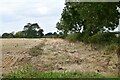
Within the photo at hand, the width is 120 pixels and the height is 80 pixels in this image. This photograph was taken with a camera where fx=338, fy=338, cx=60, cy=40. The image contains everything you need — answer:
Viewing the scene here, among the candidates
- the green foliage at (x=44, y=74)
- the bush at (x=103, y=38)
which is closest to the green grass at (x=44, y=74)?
the green foliage at (x=44, y=74)

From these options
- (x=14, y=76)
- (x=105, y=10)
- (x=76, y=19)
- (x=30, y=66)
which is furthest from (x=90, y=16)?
(x=76, y=19)

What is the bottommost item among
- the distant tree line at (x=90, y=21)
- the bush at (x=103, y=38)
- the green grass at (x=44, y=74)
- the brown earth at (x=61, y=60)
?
the green grass at (x=44, y=74)

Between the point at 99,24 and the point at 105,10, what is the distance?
3.86 feet

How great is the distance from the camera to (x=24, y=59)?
1152cm

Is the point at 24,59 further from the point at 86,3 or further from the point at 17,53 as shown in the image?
the point at 86,3

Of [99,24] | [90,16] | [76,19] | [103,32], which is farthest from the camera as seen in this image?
[76,19]

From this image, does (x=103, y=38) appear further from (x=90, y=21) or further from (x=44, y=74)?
(x=44, y=74)

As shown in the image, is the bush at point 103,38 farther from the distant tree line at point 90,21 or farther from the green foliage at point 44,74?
the green foliage at point 44,74

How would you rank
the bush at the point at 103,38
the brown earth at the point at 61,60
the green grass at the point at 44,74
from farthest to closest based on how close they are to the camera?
1. the bush at the point at 103,38
2. the brown earth at the point at 61,60
3. the green grass at the point at 44,74

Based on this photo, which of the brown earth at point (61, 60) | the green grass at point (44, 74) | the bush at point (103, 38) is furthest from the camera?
the bush at point (103, 38)

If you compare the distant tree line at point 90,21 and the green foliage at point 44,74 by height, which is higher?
the distant tree line at point 90,21

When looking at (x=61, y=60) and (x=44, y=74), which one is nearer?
(x=44, y=74)

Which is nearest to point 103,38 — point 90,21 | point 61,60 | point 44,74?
point 90,21

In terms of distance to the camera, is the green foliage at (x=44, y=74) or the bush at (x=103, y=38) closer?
the green foliage at (x=44, y=74)
